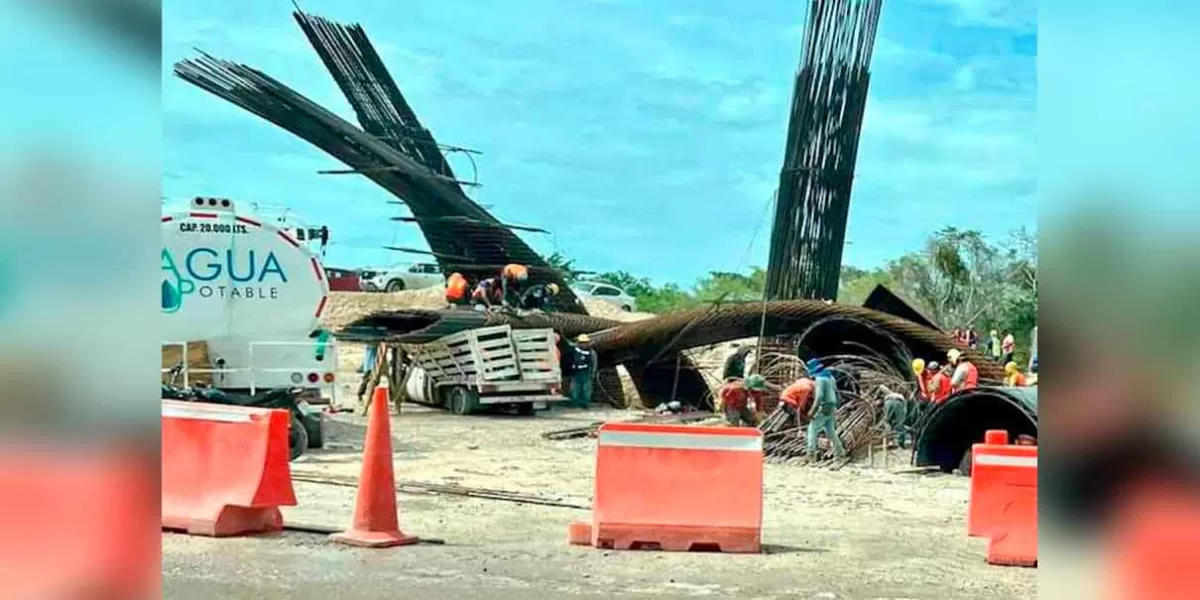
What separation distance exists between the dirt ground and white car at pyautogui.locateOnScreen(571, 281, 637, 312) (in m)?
24.9

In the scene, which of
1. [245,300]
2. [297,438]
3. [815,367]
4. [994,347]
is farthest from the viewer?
[994,347]

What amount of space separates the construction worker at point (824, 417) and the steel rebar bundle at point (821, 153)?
1061 cm

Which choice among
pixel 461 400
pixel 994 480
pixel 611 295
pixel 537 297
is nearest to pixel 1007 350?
pixel 537 297

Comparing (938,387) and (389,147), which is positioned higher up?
(389,147)

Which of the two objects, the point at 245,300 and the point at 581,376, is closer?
the point at 245,300

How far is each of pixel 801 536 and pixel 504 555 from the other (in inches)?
108

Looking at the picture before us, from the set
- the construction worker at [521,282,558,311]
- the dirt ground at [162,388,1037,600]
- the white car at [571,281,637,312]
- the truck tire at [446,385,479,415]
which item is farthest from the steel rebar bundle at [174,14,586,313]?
the dirt ground at [162,388,1037,600]

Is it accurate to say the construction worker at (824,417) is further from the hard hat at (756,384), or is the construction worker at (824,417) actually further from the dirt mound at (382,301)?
the dirt mound at (382,301)

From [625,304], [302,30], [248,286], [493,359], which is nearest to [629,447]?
[248,286]

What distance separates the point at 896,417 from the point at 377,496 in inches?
405

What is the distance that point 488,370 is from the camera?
2330cm

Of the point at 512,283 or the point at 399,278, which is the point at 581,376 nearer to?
the point at 512,283

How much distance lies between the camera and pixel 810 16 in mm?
24062
